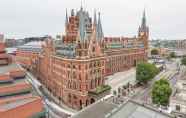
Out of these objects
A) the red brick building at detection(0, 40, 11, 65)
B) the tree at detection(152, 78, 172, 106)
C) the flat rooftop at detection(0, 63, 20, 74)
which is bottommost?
the tree at detection(152, 78, 172, 106)

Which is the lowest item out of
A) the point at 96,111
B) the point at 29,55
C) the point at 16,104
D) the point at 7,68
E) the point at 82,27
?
the point at 16,104

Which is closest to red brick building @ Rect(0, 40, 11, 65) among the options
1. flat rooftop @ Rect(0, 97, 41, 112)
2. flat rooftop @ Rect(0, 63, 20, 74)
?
flat rooftop @ Rect(0, 63, 20, 74)

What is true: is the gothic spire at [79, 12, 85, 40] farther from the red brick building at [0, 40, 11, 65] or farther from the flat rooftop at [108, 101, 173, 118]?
the flat rooftop at [108, 101, 173, 118]

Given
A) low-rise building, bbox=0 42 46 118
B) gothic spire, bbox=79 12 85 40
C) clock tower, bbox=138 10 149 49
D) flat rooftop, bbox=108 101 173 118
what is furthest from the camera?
clock tower, bbox=138 10 149 49

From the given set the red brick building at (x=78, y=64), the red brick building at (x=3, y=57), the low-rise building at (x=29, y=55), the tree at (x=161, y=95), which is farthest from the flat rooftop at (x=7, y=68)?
the low-rise building at (x=29, y=55)

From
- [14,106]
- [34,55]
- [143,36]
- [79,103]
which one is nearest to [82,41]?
[79,103]

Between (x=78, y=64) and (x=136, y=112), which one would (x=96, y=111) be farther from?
(x=78, y=64)

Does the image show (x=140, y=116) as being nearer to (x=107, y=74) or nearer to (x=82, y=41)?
(x=82, y=41)

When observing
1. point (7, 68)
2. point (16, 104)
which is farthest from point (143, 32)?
point (16, 104)

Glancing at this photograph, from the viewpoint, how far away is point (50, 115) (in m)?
55.9

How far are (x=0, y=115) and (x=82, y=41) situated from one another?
30.9 meters

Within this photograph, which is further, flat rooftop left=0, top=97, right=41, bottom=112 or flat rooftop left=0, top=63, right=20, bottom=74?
flat rooftop left=0, top=63, right=20, bottom=74


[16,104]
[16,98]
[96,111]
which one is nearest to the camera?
[96,111]

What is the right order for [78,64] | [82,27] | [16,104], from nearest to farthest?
[16,104], [78,64], [82,27]
